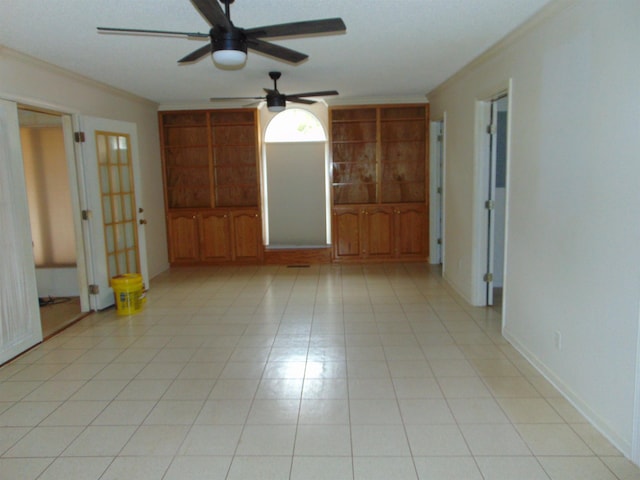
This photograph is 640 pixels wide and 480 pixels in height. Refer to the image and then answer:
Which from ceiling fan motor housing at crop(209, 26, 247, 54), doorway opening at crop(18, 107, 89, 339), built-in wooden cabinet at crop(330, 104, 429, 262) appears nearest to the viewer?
ceiling fan motor housing at crop(209, 26, 247, 54)

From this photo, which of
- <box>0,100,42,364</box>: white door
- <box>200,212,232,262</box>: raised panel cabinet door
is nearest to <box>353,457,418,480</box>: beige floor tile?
<box>0,100,42,364</box>: white door

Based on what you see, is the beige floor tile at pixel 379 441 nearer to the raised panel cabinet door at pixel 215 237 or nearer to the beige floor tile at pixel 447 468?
the beige floor tile at pixel 447 468

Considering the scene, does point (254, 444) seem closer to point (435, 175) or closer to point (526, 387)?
point (526, 387)

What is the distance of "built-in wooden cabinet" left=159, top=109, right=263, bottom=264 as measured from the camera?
292 inches

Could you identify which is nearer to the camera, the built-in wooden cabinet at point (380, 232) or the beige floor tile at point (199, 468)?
the beige floor tile at point (199, 468)

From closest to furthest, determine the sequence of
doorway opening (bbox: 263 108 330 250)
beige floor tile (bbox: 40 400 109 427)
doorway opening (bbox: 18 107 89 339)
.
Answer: beige floor tile (bbox: 40 400 109 427) < doorway opening (bbox: 18 107 89 339) < doorway opening (bbox: 263 108 330 250)

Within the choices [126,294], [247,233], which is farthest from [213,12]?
[247,233]

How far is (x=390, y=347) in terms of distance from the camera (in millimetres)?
3895

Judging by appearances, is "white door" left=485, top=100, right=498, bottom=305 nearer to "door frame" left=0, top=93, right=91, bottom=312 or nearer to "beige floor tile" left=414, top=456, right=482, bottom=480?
"beige floor tile" left=414, top=456, right=482, bottom=480

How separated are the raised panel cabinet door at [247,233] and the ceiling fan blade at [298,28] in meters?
4.82

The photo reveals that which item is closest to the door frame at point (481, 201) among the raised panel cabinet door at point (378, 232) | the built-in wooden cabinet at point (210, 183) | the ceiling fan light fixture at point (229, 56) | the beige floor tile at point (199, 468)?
the raised panel cabinet door at point (378, 232)

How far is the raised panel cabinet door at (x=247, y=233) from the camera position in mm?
7441

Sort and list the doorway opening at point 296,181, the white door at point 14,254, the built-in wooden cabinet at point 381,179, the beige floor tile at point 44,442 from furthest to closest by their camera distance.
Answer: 1. the doorway opening at point 296,181
2. the built-in wooden cabinet at point 381,179
3. the white door at point 14,254
4. the beige floor tile at point 44,442

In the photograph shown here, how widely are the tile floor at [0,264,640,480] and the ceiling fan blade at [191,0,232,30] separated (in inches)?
88.3
